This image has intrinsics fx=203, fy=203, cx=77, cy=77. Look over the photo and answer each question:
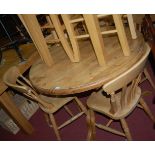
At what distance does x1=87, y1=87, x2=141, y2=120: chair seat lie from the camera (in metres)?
1.71

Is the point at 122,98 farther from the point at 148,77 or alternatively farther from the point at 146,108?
the point at 148,77

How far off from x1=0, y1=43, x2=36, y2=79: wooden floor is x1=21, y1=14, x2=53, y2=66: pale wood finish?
34.2 inches

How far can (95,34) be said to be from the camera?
1485mm

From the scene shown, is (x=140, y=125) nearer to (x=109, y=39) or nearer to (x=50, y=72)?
(x=109, y=39)

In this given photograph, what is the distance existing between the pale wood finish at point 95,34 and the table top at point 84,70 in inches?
3.6

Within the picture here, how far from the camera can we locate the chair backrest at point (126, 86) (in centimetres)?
141

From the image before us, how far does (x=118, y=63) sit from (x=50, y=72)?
0.62 meters

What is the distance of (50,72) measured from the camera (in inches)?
72.7

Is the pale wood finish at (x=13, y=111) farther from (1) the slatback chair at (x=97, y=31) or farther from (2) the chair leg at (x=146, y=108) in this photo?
(2) the chair leg at (x=146, y=108)

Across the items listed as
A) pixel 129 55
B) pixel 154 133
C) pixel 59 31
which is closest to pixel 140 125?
pixel 154 133

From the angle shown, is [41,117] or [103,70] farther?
[41,117]
